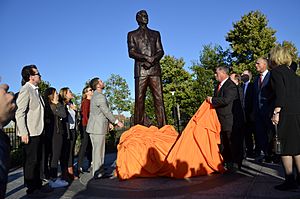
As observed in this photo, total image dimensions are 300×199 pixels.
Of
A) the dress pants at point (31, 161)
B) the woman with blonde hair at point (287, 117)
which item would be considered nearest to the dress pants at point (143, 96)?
the dress pants at point (31, 161)

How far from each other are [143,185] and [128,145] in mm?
1044

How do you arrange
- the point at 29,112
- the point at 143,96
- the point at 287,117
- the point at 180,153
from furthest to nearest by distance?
the point at 143,96 < the point at 180,153 < the point at 29,112 < the point at 287,117

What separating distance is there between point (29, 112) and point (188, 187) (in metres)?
2.73

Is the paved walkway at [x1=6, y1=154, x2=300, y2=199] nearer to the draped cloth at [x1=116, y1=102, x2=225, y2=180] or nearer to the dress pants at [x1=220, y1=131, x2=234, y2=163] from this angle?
the draped cloth at [x1=116, y1=102, x2=225, y2=180]

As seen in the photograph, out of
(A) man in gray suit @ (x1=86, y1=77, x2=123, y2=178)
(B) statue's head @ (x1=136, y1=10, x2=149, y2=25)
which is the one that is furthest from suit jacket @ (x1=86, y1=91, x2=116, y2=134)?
(B) statue's head @ (x1=136, y1=10, x2=149, y2=25)

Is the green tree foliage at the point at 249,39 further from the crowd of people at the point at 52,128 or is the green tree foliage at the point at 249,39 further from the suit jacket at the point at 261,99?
the crowd of people at the point at 52,128

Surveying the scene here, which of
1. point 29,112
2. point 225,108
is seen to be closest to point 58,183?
point 29,112

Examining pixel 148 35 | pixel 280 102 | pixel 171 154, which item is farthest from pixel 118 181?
pixel 148 35

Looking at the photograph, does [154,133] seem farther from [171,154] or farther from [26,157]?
[26,157]

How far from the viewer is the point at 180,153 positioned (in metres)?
5.59

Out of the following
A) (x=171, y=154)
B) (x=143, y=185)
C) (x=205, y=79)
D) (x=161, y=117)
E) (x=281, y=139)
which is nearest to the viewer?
(x=281, y=139)

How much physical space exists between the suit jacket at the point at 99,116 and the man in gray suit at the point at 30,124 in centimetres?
129

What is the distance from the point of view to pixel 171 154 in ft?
18.4

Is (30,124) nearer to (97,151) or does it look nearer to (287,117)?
(97,151)
